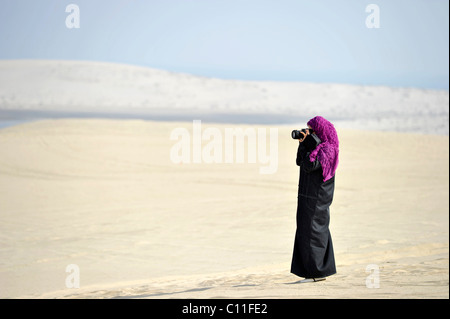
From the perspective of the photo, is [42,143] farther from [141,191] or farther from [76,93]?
[76,93]

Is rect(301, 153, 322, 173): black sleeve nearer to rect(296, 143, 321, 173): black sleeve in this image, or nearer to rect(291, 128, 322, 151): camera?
rect(296, 143, 321, 173): black sleeve

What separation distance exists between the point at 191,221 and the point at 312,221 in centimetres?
569

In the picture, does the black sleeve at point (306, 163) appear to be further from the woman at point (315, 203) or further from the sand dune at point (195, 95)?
the sand dune at point (195, 95)

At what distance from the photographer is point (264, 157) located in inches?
830
